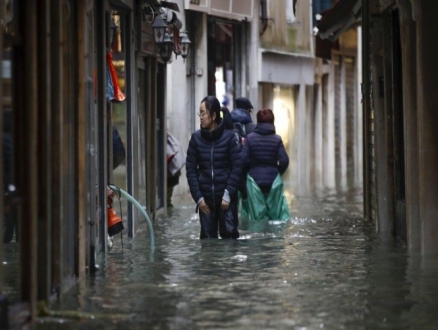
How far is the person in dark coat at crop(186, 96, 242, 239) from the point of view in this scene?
15.1 meters

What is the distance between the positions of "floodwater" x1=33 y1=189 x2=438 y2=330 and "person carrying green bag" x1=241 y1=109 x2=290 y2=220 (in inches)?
97.1

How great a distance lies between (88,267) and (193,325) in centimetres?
313

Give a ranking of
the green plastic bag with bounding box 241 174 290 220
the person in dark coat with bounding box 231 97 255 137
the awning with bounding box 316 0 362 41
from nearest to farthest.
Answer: the green plastic bag with bounding box 241 174 290 220 → the awning with bounding box 316 0 362 41 → the person in dark coat with bounding box 231 97 255 137

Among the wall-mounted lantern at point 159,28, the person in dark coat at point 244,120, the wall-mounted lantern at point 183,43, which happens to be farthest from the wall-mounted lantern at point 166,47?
the wall-mounted lantern at point 183,43

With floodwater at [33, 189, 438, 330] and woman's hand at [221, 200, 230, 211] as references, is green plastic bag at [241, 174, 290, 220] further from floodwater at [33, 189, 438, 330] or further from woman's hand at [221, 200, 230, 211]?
woman's hand at [221, 200, 230, 211]

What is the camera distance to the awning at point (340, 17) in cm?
1989

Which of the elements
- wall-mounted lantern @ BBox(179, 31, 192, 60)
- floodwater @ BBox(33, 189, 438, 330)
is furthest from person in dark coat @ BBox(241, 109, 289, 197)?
wall-mounted lantern @ BBox(179, 31, 192, 60)

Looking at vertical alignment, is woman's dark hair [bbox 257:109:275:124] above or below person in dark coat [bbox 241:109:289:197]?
above

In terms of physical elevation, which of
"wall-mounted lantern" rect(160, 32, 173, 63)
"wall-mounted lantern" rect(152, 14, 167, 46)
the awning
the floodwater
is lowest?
the floodwater

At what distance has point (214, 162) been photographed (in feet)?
49.7

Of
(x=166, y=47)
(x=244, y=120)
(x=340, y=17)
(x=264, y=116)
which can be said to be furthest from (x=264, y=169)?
(x=340, y=17)

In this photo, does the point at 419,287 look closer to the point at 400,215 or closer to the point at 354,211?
the point at 400,215

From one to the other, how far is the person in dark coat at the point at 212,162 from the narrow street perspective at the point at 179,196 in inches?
0.7

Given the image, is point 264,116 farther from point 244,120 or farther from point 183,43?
point 183,43
